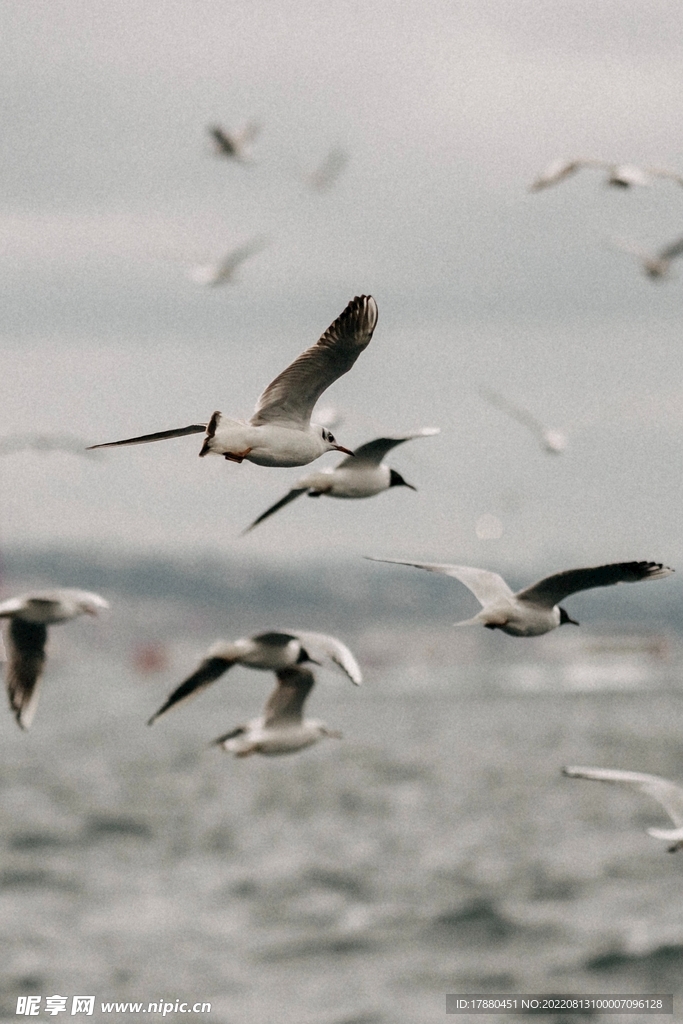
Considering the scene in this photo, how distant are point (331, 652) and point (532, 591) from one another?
5.43ft

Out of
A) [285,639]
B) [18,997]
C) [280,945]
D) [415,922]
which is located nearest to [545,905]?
[415,922]

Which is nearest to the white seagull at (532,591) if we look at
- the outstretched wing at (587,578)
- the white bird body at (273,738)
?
the outstretched wing at (587,578)

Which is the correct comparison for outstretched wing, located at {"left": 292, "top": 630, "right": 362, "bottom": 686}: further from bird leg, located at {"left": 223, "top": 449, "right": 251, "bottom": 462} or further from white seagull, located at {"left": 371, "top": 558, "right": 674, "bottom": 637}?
bird leg, located at {"left": 223, "top": 449, "right": 251, "bottom": 462}

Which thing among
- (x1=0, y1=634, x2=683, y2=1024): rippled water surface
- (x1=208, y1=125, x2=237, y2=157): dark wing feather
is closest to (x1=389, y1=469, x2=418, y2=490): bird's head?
(x1=208, y1=125, x2=237, y2=157): dark wing feather

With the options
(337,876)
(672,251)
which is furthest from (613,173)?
(337,876)

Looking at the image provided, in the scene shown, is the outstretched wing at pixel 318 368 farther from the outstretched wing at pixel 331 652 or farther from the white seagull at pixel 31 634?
the white seagull at pixel 31 634

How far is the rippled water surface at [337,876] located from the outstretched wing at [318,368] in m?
27.9

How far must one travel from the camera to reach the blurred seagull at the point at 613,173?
15859mm

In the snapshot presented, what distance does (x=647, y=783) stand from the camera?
39.6 ft

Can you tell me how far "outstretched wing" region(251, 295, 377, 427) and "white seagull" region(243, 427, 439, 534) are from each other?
Result: 1.82m

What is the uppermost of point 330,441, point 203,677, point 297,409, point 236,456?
point 297,409

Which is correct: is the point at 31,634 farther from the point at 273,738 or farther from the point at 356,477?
the point at 356,477

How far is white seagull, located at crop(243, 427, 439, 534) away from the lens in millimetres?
11148

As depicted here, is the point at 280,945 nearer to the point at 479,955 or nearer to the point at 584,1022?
the point at 479,955
